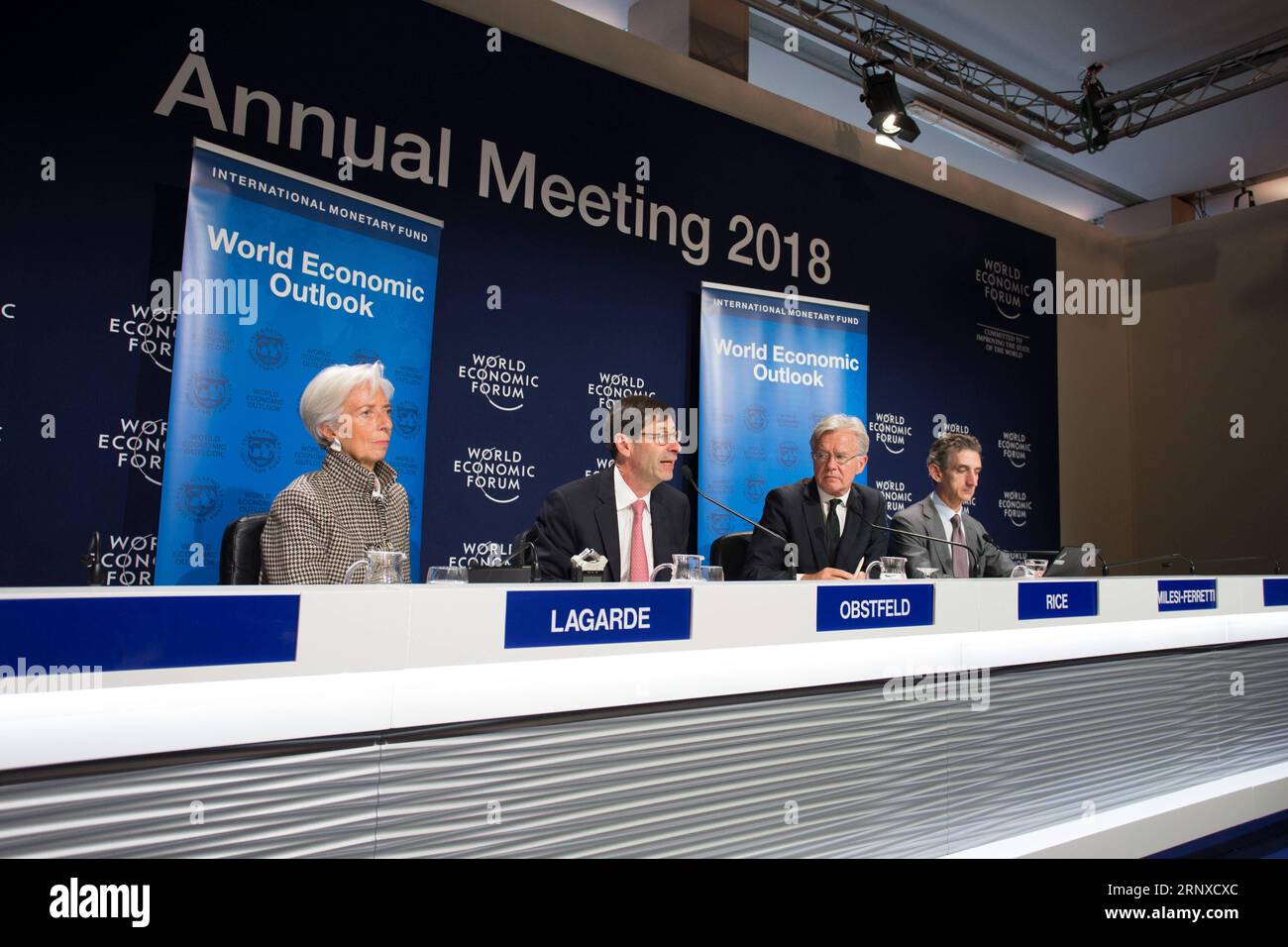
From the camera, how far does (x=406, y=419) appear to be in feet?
11.1

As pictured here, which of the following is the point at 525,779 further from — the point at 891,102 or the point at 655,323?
the point at 891,102

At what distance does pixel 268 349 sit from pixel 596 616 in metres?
2.18

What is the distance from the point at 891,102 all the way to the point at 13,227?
397 cm

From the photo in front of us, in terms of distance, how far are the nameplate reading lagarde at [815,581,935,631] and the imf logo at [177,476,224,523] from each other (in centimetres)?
Result: 215

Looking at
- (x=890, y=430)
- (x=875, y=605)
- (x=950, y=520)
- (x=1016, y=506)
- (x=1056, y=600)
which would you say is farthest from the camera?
(x=1016, y=506)

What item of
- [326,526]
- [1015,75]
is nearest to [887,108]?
[1015,75]

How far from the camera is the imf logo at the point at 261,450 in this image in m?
2.95

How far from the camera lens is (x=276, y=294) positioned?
10.0ft

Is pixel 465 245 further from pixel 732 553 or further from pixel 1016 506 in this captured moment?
pixel 1016 506

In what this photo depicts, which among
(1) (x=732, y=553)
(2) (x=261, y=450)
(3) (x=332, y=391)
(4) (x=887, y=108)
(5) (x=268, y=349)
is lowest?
(1) (x=732, y=553)

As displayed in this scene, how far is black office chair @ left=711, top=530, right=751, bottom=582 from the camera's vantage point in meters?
3.12

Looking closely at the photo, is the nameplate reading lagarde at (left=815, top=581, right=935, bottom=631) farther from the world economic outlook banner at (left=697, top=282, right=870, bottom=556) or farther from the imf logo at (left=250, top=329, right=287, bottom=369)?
the world economic outlook banner at (left=697, top=282, right=870, bottom=556)

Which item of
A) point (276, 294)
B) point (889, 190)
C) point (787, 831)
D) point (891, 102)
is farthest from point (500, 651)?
point (889, 190)

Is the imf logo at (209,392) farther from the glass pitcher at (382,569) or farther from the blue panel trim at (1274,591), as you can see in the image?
the blue panel trim at (1274,591)
